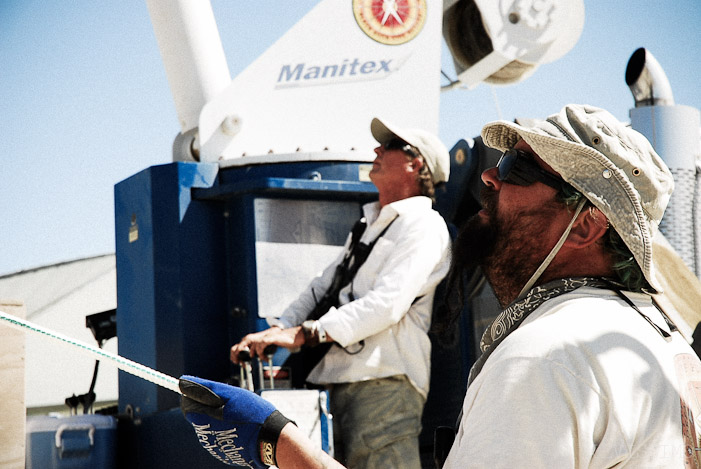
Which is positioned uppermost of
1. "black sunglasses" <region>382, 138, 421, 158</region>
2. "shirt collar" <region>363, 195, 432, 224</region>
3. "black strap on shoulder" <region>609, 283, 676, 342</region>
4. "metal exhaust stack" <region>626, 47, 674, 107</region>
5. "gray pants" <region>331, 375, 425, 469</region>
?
"metal exhaust stack" <region>626, 47, 674, 107</region>

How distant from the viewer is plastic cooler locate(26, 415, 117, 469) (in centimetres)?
425

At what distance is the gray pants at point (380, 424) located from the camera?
392 centimetres

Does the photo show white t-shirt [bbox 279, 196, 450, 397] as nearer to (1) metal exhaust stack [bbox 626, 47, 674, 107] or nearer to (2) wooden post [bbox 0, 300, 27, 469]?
(2) wooden post [bbox 0, 300, 27, 469]

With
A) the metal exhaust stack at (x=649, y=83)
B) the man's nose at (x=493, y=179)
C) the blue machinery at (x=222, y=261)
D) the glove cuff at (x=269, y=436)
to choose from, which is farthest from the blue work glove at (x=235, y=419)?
the metal exhaust stack at (x=649, y=83)

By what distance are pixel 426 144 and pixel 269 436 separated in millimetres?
2718

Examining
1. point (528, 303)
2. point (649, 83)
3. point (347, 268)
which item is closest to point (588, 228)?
point (528, 303)

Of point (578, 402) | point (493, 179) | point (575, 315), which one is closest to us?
point (578, 402)

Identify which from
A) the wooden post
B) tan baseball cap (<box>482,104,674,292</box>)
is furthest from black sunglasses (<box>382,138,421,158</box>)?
tan baseball cap (<box>482,104,674,292</box>)

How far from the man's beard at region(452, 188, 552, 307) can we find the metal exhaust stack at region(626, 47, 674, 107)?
3.18 m

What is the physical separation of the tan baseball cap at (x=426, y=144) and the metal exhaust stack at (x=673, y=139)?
3.91 feet

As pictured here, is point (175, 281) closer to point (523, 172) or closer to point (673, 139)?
point (673, 139)

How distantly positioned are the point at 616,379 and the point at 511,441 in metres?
0.21

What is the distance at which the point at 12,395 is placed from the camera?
303 centimetres

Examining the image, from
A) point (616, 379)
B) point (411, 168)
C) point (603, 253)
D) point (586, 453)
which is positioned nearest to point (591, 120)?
point (603, 253)
